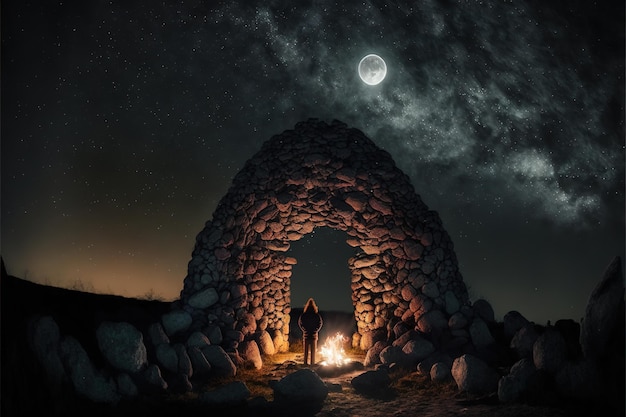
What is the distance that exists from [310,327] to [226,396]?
123 inches

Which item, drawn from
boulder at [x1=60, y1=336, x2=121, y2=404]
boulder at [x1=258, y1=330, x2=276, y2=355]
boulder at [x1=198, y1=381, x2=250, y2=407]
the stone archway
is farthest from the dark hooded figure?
boulder at [x1=60, y1=336, x2=121, y2=404]

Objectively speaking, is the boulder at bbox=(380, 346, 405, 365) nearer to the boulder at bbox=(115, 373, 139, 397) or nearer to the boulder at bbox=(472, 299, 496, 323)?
the boulder at bbox=(472, 299, 496, 323)

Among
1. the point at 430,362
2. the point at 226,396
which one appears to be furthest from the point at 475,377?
the point at 226,396

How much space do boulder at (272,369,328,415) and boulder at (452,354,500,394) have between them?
213 cm

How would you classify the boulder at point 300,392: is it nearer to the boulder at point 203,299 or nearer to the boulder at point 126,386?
the boulder at point 126,386

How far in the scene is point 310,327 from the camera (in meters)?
9.98

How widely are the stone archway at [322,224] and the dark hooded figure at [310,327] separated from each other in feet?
4.56

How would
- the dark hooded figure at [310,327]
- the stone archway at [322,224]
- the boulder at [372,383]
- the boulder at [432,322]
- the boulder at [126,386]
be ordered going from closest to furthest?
the boulder at [126,386], the boulder at [372,383], the boulder at [432,322], the dark hooded figure at [310,327], the stone archway at [322,224]

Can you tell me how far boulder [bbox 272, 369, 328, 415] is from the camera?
7.14 meters

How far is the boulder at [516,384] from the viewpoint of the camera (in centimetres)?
669

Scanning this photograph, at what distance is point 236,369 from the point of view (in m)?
9.27

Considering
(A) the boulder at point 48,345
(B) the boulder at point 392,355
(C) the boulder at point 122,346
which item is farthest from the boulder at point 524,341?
(A) the boulder at point 48,345

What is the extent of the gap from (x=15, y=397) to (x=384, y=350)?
242 inches

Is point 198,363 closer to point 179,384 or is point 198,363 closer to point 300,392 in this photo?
point 179,384
